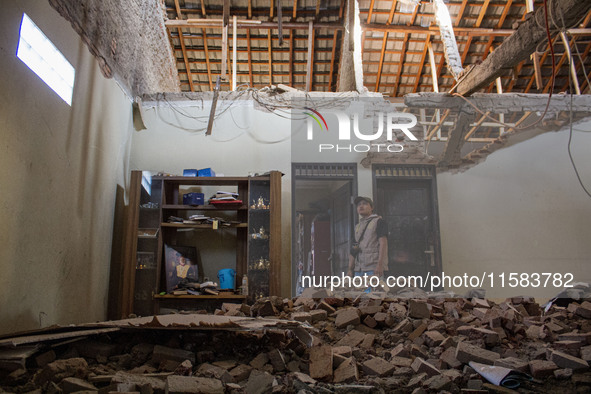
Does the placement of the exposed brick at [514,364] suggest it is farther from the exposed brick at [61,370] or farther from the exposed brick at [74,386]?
the exposed brick at [61,370]

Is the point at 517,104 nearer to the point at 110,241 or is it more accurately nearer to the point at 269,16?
the point at 269,16

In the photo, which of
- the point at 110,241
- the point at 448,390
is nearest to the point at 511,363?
the point at 448,390

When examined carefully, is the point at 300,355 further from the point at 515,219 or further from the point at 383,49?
the point at 383,49

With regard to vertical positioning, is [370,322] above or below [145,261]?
below

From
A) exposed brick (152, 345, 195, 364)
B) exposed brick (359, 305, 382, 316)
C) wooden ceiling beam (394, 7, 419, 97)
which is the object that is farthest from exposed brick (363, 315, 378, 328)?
wooden ceiling beam (394, 7, 419, 97)

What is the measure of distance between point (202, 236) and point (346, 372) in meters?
3.49

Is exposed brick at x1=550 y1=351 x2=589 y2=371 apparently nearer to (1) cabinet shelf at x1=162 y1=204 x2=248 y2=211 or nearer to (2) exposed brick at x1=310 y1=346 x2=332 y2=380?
(2) exposed brick at x1=310 y1=346 x2=332 y2=380

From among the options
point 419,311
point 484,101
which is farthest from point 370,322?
point 484,101

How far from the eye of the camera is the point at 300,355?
9.02 ft

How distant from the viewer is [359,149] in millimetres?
5773

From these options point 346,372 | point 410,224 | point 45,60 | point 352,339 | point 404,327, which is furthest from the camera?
point 410,224

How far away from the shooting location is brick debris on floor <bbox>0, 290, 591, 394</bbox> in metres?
2.26

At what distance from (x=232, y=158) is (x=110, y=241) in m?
1.88

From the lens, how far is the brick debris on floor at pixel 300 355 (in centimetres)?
226
